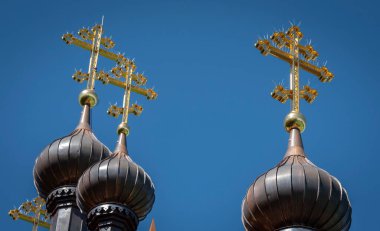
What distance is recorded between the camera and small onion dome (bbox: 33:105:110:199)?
31438 mm

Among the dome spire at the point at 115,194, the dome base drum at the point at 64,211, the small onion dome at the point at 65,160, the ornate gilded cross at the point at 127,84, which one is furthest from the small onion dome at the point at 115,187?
the ornate gilded cross at the point at 127,84

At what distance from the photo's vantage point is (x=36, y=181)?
32.0 m

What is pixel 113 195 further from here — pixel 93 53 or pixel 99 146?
pixel 93 53

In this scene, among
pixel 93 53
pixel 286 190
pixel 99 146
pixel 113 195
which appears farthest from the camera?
pixel 93 53

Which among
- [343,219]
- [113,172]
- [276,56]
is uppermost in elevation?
[276,56]

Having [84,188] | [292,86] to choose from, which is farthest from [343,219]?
[84,188]

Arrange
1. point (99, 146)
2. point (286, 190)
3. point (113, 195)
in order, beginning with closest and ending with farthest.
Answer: point (286, 190)
point (113, 195)
point (99, 146)

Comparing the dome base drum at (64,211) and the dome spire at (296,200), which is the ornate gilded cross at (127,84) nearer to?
the dome base drum at (64,211)

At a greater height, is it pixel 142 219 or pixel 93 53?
pixel 93 53

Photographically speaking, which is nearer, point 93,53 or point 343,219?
point 343,219

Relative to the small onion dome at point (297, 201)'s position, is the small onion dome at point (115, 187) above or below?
above

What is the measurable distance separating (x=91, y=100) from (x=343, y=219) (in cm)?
821

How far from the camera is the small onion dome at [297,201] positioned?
2720 centimetres

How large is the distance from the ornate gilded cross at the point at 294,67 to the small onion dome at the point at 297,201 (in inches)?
70.1
